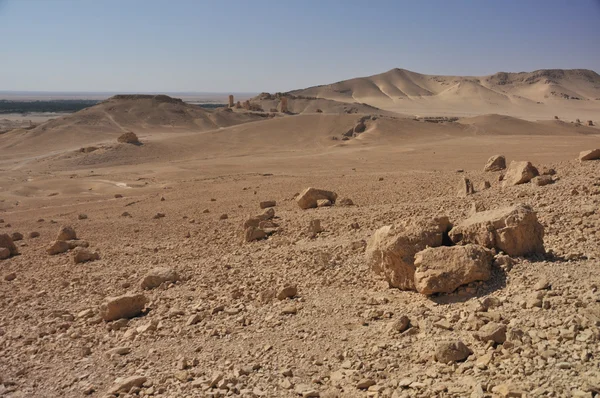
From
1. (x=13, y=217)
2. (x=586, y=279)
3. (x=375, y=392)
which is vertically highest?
(x=586, y=279)

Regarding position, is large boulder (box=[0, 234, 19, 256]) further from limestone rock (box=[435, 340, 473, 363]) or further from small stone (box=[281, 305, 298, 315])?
limestone rock (box=[435, 340, 473, 363])

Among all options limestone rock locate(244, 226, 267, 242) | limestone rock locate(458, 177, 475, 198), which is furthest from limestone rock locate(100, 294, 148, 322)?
limestone rock locate(458, 177, 475, 198)

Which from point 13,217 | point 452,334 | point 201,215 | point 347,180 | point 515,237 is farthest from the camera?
point 347,180

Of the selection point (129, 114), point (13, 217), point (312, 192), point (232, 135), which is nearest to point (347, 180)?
point (312, 192)

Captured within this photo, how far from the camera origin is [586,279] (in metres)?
4.58

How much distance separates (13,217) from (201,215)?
262 inches

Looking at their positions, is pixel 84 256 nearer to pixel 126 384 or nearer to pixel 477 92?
pixel 126 384

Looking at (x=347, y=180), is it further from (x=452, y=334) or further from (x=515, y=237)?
(x=452, y=334)

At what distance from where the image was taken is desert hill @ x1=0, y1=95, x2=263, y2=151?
40.7 m

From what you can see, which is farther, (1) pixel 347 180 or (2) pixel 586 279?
(1) pixel 347 180

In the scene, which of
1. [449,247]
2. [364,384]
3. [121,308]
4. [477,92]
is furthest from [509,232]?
[477,92]

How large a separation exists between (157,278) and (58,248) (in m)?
3.47

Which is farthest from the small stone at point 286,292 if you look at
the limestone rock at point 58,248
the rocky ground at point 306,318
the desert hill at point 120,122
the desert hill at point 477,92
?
the desert hill at point 477,92

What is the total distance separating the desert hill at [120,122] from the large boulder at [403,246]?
37374 millimetres
